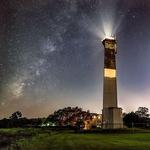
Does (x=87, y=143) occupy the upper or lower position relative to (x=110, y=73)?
lower

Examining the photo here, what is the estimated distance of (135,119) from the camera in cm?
8112

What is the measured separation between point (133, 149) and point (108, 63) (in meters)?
49.6

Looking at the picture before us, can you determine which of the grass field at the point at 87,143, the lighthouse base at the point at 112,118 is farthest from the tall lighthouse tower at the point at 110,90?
the grass field at the point at 87,143

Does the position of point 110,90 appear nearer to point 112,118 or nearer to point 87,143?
point 112,118

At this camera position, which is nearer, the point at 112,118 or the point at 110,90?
the point at 112,118

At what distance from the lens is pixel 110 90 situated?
64438 millimetres

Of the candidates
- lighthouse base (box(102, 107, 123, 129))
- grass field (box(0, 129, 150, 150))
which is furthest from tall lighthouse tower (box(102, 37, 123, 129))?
grass field (box(0, 129, 150, 150))

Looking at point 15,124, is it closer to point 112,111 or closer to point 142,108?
point 142,108

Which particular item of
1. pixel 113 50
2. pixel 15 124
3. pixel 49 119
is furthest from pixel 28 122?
pixel 113 50

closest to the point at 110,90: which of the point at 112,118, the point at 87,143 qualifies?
the point at 112,118

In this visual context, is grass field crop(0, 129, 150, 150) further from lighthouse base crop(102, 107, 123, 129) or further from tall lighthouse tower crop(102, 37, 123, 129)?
tall lighthouse tower crop(102, 37, 123, 129)

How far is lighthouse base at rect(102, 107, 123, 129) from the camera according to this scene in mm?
61125

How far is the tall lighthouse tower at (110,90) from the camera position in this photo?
61406 millimetres

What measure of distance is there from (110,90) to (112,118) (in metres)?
6.37
